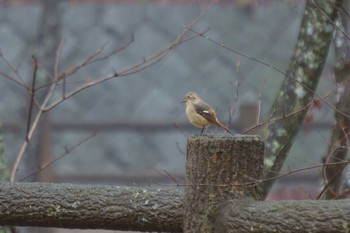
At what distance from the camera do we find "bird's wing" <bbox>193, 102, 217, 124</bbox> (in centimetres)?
454

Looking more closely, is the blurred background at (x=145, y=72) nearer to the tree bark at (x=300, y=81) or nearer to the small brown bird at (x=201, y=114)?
the tree bark at (x=300, y=81)

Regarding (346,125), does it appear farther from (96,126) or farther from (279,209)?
(96,126)

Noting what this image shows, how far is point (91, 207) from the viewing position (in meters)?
4.16

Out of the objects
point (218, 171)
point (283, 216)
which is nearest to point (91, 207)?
point (218, 171)

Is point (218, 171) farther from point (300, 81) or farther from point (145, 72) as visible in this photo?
point (145, 72)

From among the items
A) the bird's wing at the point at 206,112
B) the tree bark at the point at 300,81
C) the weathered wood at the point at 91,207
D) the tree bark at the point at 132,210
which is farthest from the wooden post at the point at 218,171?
the tree bark at the point at 300,81

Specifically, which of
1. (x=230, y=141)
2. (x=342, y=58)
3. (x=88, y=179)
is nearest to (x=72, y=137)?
(x=88, y=179)

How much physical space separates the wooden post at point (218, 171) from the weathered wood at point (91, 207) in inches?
5.7

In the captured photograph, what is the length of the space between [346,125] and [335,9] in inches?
20.8

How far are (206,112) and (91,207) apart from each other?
2.14 ft

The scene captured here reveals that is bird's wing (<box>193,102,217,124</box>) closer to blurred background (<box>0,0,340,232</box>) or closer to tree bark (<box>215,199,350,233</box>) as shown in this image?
tree bark (<box>215,199,350,233</box>)

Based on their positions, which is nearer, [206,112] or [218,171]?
[218,171]

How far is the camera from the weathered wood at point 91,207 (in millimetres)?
4090

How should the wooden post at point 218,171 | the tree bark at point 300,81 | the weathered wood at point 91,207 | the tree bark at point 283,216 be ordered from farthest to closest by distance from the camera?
the tree bark at point 300,81, the weathered wood at point 91,207, the wooden post at point 218,171, the tree bark at point 283,216
